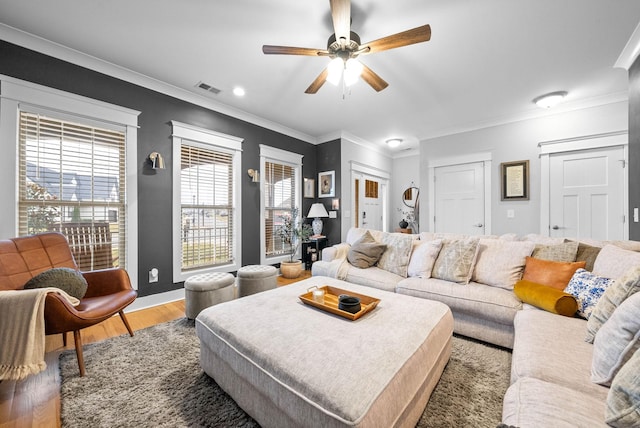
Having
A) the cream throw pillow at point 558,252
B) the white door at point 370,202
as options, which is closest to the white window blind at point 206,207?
the white door at point 370,202

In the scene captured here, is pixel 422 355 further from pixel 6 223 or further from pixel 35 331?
pixel 6 223

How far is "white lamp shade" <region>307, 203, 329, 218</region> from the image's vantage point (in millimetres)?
4676

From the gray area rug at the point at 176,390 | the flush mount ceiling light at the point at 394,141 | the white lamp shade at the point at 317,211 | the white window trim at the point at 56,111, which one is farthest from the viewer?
the flush mount ceiling light at the point at 394,141

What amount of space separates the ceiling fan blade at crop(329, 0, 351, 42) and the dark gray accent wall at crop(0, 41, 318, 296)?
2.42 m

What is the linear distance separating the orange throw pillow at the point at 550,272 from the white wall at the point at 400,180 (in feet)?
14.1

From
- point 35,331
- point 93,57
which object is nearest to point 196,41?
point 93,57

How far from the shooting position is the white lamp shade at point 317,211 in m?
4.68

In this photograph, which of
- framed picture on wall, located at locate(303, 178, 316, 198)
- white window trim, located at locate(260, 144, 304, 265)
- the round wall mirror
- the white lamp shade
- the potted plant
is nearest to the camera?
white window trim, located at locate(260, 144, 304, 265)

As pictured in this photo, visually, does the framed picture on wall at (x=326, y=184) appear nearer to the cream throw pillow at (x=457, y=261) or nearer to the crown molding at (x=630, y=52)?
the cream throw pillow at (x=457, y=261)

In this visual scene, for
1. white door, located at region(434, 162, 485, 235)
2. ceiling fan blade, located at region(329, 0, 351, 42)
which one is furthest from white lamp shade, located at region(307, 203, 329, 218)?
ceiling fan blade, located at region(329, 0, 351, 42)

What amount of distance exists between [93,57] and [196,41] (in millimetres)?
1194

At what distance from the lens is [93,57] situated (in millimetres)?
2557

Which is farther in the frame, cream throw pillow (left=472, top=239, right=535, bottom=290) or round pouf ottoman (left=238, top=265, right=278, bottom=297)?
round pouf ottoman (left=238, top=265, right=278, bottom=297)

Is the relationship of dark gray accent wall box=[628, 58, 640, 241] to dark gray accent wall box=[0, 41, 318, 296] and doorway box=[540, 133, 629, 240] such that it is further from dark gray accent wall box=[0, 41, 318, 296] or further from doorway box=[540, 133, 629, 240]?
dark gray accent wall box=[0, 41, 318, 296]
